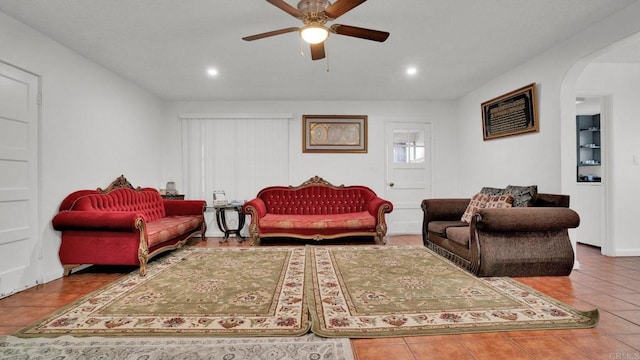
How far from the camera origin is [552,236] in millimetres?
2934

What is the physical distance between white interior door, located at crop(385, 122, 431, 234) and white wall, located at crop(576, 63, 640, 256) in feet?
7.84

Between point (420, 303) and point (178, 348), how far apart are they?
175cm

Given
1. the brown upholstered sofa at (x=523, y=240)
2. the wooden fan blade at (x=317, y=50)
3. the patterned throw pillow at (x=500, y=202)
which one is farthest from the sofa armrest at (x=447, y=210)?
the wooden fan blade at (x=317, y=50)

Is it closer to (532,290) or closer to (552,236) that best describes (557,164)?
(552,236)

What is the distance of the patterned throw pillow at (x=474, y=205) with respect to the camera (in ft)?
11.7

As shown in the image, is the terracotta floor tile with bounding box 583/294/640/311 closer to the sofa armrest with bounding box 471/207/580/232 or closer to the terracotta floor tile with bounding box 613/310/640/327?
→ the terracotta floor tile with bounding box 613/310/640/327

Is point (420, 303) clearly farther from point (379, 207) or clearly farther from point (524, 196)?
point (379, 207)

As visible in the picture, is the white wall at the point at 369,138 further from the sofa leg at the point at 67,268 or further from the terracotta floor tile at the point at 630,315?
the terracotta floor tile at the point at 630,315

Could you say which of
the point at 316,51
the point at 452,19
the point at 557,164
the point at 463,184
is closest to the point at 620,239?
the point at 557,164

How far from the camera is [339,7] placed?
6.93ft

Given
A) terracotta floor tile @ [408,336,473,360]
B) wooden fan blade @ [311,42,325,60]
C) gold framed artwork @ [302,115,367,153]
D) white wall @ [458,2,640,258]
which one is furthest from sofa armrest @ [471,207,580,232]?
gold framed artwork @ [302,115,367,153]

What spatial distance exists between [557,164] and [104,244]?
16.7 feet

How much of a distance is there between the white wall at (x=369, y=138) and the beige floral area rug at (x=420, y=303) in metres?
2.36

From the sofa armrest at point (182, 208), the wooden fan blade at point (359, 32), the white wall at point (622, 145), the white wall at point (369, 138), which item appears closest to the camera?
the wooden fan blade at point (359, 32)
